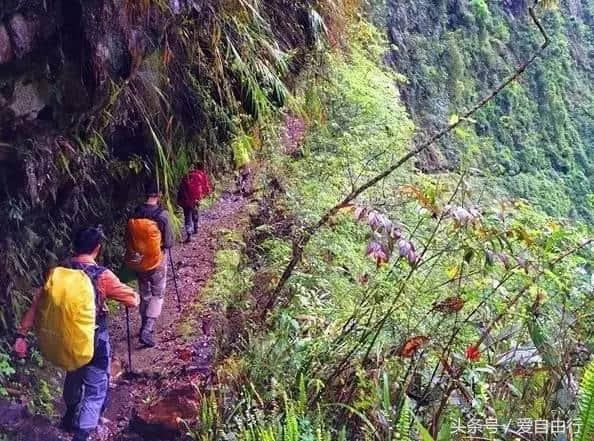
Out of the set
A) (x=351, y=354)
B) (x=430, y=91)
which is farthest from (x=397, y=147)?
(x=430, y=91)

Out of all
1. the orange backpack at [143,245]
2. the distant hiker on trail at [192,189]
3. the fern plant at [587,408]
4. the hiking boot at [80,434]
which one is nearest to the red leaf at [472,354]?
the fern plant at [587,408]

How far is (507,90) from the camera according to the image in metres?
27.5

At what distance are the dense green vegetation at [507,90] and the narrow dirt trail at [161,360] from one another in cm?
1402

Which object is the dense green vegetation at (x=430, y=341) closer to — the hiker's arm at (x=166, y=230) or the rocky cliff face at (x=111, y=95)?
the hiker's arm at (x=166, y=230)

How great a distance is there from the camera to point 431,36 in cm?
2605

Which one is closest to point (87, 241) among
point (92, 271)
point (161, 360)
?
point (92, 271)

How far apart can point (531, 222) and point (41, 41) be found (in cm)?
314

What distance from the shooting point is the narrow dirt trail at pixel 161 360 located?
14.8 ft

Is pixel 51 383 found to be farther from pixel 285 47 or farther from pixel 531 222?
pixel 285 47

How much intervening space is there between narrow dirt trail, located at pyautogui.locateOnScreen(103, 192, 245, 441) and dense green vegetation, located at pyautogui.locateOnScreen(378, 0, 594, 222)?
14.0 m

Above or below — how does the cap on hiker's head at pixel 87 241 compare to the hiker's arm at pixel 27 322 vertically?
above

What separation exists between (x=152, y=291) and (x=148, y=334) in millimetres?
375

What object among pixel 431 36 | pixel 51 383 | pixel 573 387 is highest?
pixel 431 36

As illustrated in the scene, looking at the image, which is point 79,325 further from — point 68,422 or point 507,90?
point 507,90
